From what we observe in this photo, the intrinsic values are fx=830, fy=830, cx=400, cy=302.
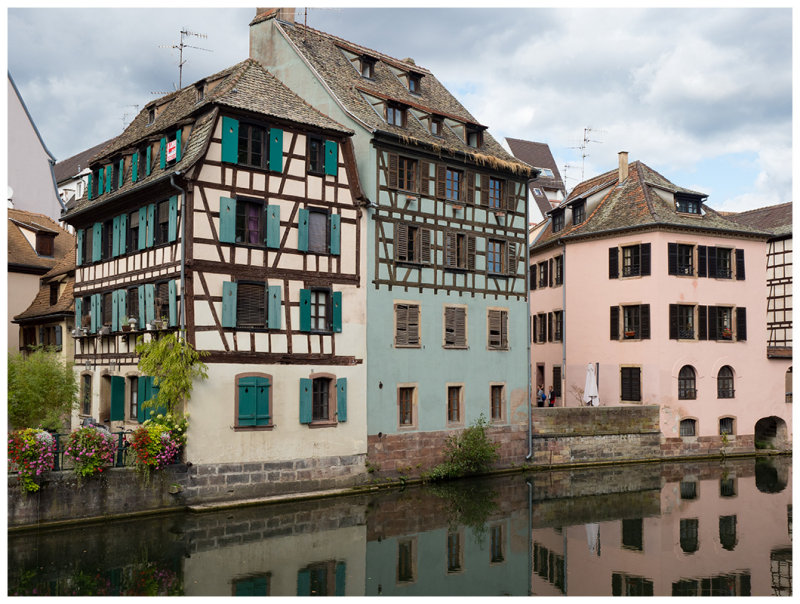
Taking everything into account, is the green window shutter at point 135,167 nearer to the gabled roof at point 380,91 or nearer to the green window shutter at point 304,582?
the gabled roof at point 380,91

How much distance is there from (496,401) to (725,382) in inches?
472

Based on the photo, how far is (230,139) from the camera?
22703 mm

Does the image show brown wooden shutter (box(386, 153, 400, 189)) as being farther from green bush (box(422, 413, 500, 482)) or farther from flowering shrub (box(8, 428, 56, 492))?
flowering shrub (box(8, 428, 56, 492))

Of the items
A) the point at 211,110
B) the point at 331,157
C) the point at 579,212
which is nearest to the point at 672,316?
the point at 579,212

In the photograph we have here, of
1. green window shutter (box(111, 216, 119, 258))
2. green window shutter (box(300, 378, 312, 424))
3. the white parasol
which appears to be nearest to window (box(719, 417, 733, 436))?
the white parasol

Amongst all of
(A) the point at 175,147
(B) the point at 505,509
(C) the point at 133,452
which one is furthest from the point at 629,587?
(A) the point at 175,147

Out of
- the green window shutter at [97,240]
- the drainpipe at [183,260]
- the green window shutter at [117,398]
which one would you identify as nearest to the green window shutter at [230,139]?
the drainpipe at [183,260]

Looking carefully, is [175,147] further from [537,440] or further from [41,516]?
[537,440]

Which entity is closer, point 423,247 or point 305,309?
point 305,309

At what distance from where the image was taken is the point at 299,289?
23.8m

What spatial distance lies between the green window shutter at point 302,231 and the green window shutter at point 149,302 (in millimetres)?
4245

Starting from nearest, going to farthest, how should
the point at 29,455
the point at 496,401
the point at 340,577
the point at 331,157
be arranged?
the point at 340,577 < the point at 29,455 < the point at 331,157 < the point at 496,401

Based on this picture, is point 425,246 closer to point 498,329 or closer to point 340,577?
point 498,329

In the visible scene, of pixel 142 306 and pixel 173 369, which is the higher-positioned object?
pixel 142 306
